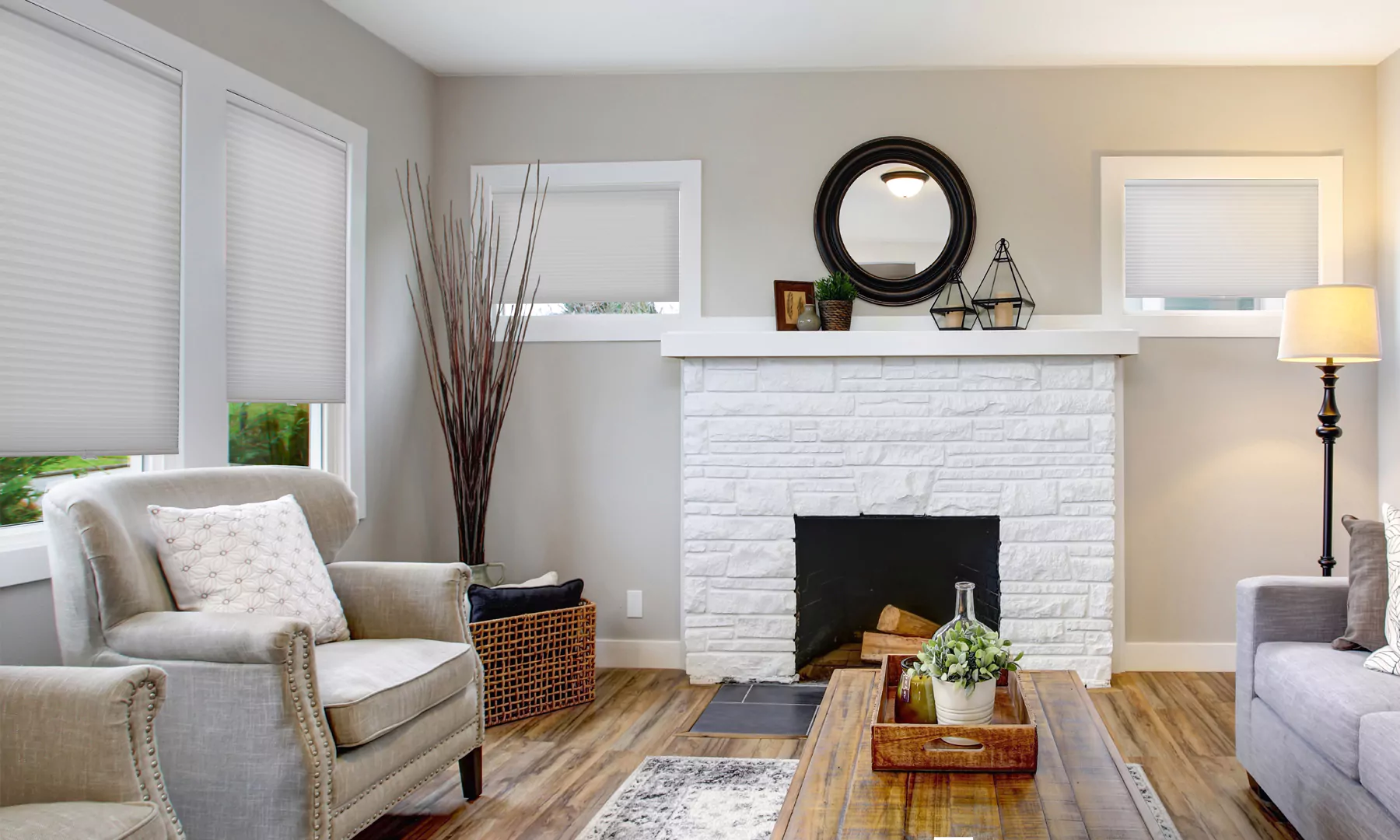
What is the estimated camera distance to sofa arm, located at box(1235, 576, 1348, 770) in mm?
2693

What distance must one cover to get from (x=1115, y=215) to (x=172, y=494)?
3726 millimetres

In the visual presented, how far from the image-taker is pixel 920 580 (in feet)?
14.0

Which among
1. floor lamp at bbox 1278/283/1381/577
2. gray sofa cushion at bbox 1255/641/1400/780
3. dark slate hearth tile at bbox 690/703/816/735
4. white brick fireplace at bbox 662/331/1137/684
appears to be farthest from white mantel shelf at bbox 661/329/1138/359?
gray sofa cushion at bbox 1255/641/1400/780

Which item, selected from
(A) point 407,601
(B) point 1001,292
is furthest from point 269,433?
(B) point 1001,292

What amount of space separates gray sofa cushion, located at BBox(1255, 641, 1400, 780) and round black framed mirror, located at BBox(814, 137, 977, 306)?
81.3 inches

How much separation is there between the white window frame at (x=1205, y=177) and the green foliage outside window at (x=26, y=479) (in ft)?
12.5

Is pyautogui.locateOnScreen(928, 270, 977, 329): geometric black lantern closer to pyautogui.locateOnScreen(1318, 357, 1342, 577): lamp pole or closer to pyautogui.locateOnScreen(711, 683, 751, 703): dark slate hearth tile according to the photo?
pyautogui.locateOnScreen(1318, 357, 1342, 577): lamp pole

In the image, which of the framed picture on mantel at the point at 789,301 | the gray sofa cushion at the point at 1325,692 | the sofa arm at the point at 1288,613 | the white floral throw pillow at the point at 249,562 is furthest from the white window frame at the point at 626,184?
the gray sofa cushion at the point at 1325,692

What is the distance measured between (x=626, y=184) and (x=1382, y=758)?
3.38 m

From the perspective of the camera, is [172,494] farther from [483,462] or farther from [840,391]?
[840,391]

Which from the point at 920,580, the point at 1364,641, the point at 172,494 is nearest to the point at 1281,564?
the point at 920,580

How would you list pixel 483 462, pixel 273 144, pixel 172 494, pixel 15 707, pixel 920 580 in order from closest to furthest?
1. pixel 15 707
2. pixel 172 494
3. pixel 273 144
4. pixel 483 462
5. pixel 920 580

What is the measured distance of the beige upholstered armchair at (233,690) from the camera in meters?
2.08

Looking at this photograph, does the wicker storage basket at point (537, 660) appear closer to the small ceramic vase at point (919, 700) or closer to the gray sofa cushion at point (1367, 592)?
the small ceramic vase at point (919, 700)
